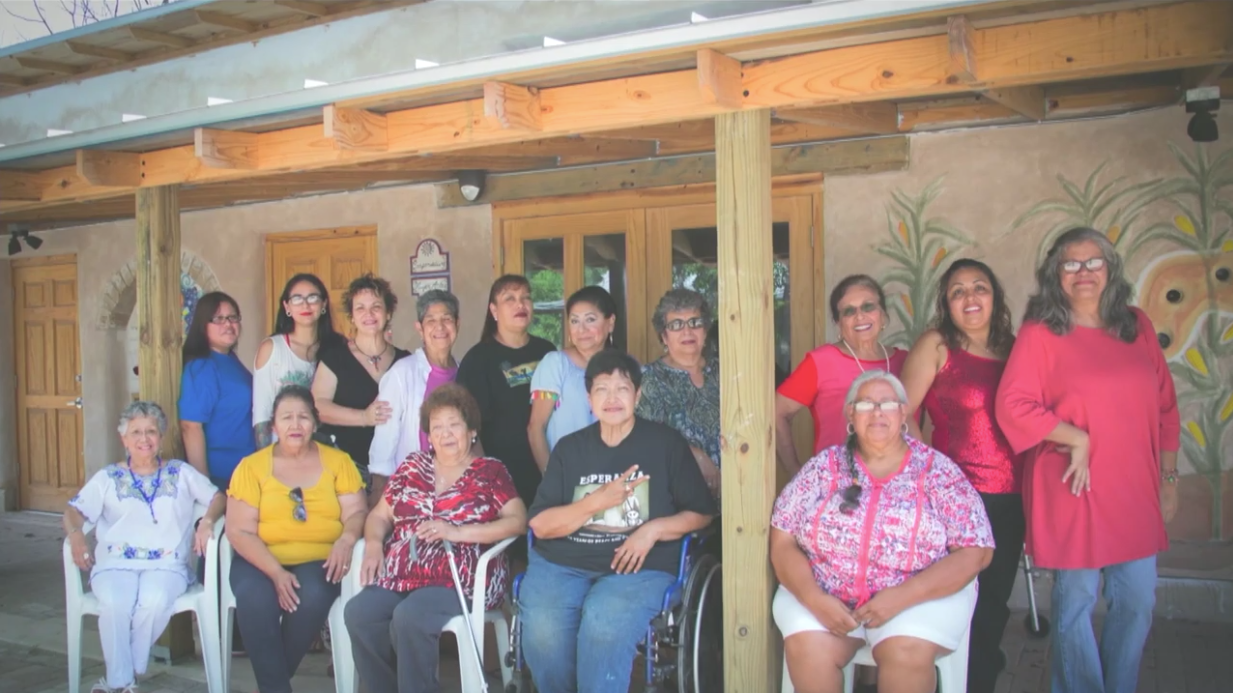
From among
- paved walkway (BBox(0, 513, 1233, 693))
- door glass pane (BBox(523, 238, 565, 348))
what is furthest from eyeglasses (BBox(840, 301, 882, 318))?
→ door glass pane (BBox(523, 238, 565, 348))

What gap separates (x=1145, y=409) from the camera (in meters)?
3.05

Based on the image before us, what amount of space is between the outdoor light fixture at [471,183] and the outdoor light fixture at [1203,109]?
3.43 m

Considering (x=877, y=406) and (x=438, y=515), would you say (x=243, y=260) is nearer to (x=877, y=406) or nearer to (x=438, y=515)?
(x=438, y=515)

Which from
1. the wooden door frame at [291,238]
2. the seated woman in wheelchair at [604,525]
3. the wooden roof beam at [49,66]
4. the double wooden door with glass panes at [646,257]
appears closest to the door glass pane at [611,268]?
the double wooden door with glass panes at [646,257]

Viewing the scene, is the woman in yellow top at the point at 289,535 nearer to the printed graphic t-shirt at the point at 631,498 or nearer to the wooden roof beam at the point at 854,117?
the printed graphic t-shirt at the point at 631,498

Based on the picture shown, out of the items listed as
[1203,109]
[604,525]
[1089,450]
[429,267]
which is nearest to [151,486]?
[604,525]

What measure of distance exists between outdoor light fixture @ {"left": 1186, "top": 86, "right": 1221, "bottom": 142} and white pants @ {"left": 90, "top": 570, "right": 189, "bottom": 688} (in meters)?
4.25

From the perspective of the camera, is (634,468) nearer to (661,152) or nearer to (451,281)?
(661,152)

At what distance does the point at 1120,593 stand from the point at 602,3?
8.90ft

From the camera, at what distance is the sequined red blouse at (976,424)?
3.25 metres

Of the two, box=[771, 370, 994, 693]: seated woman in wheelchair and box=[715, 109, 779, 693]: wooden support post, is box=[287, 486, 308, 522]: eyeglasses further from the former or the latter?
box=[771, 370, 994, 693]: seated woman in wheelchair

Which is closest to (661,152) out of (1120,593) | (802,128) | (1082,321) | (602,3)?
(802,128)

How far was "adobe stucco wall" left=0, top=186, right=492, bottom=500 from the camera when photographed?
5.93 meters

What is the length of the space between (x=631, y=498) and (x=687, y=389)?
0.52m
